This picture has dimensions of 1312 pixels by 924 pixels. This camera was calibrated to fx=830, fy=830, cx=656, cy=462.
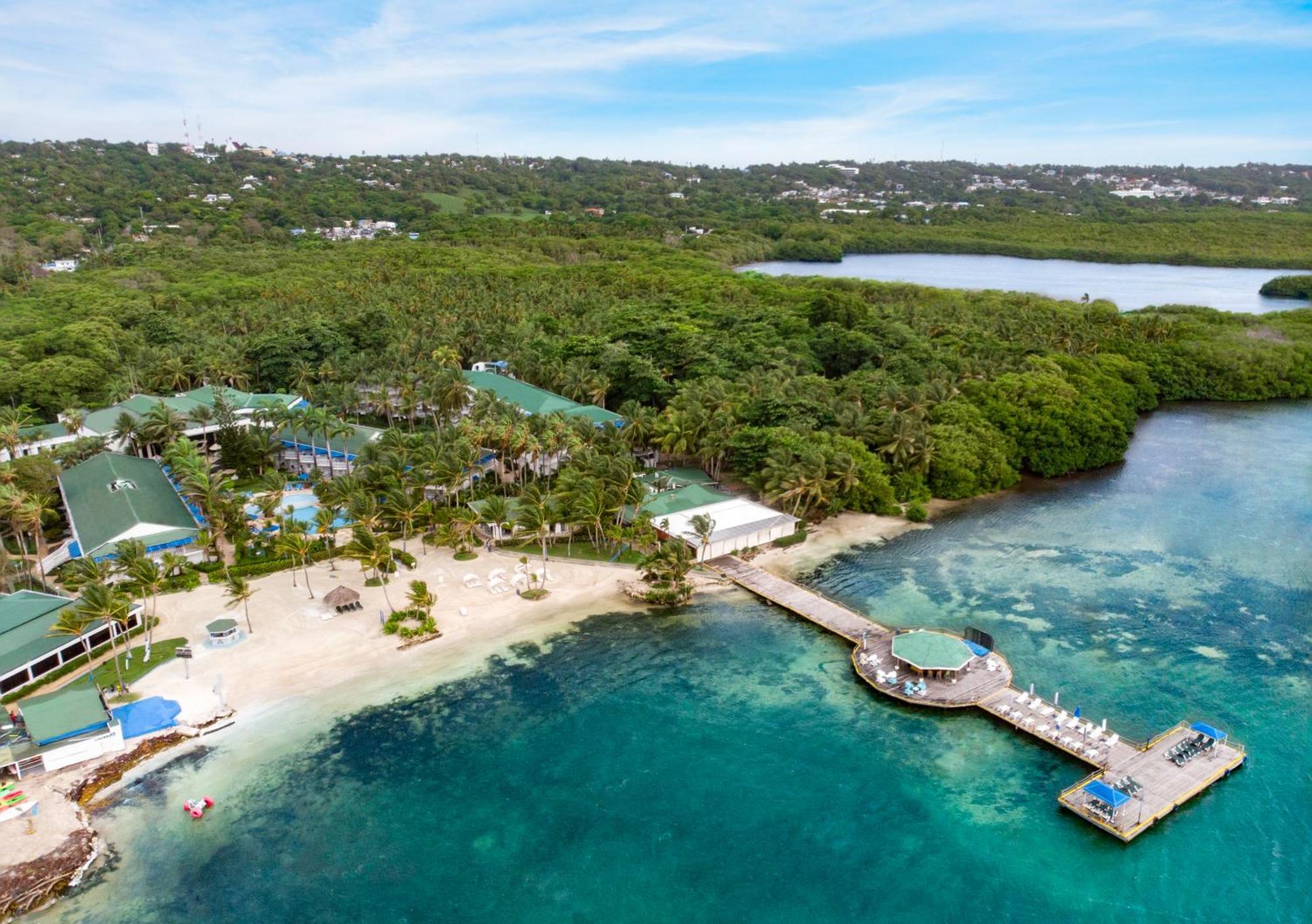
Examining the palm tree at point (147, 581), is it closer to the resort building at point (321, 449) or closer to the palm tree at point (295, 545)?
the palm tree at point (295, 545)

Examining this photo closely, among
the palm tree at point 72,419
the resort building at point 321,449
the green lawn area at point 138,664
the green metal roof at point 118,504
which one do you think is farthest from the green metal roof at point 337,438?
the green lawn area at point 138,664

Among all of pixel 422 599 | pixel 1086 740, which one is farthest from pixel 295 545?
pixel 1086 740

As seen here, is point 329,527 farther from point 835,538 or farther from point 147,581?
point 835,538

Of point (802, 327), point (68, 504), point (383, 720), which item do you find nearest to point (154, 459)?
point (68, 504)

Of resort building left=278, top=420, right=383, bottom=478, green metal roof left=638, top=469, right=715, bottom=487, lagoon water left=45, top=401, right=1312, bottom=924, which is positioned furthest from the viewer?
resort building left=278, top=420, right=383, bottom=478

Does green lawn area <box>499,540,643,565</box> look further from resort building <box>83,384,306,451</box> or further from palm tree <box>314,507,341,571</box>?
resort building <box>83,384,306,451</box>

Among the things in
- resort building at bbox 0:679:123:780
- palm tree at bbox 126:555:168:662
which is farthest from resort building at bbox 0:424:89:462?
resort building at bbox 0:679:123:780
